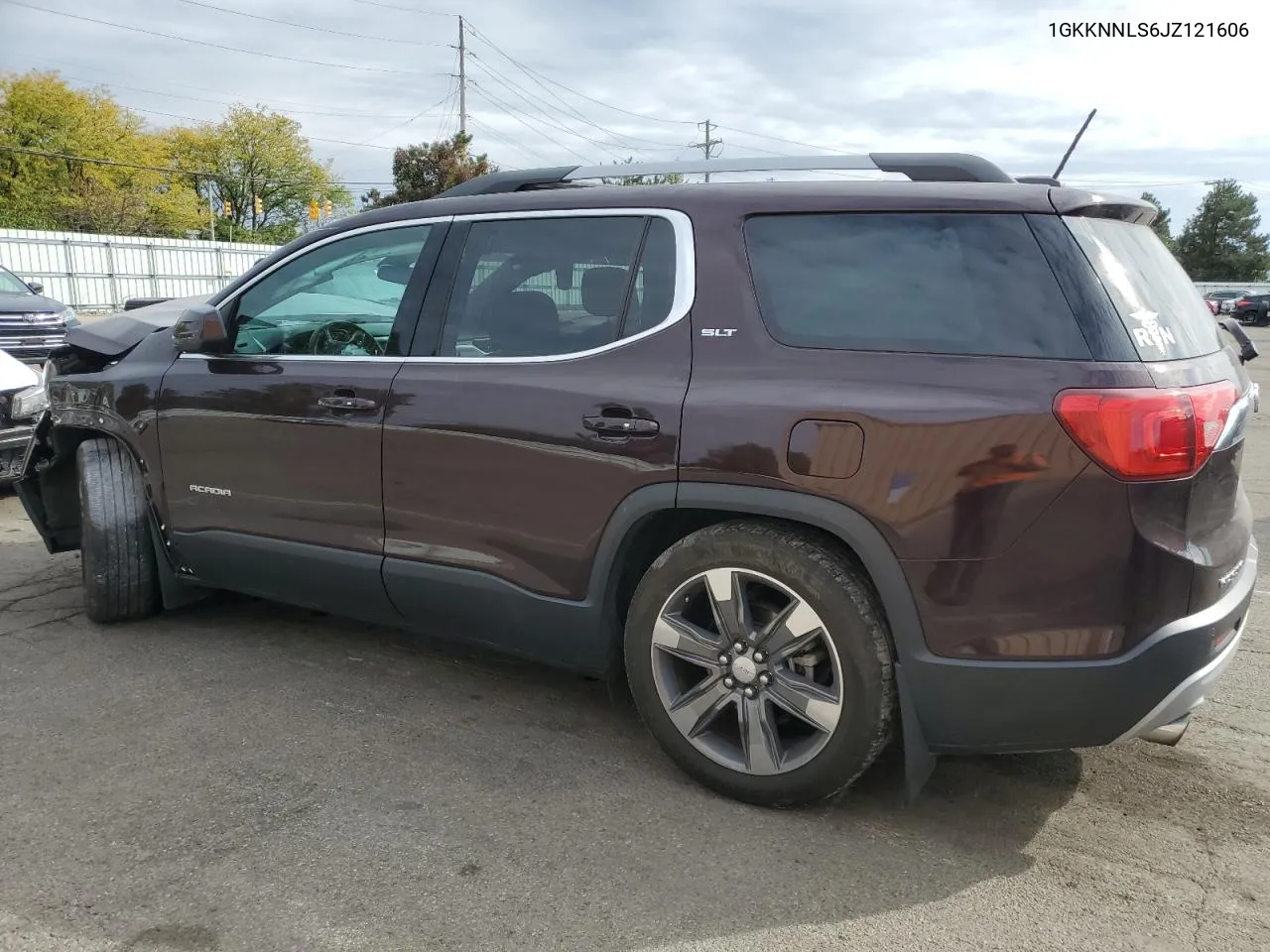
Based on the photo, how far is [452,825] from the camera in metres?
2.87

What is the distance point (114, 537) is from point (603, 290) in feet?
8.26

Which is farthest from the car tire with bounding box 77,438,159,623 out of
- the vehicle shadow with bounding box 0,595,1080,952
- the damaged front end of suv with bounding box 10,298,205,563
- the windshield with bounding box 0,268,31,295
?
the windshield with bounding box 0,268,31,295

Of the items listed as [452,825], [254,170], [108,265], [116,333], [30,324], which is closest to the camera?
[452,825]

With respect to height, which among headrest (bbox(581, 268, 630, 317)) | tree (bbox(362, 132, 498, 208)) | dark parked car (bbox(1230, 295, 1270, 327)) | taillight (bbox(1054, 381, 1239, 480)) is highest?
tree (bbox(362, 132, 498, 208))

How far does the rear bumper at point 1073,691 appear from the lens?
247cm

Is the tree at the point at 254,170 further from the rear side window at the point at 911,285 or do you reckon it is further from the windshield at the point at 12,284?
the rear side window at the point at 911,285

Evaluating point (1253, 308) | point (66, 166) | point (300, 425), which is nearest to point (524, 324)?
point (300, 425)

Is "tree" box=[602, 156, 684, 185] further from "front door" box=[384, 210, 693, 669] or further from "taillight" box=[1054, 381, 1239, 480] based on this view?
"taillight" box=[1054, 381, 1239, 480]

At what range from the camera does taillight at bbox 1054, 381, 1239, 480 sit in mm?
2395

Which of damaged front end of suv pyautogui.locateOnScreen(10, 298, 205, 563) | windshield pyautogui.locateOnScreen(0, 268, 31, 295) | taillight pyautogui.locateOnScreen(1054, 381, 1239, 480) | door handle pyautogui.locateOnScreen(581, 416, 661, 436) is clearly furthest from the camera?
windshield pyautogui.locateOnScreen(0, 268, 31, 295)

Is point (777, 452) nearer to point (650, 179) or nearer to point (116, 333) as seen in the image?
point (650, 179)

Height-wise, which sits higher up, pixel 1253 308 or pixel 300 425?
pixel 300 425

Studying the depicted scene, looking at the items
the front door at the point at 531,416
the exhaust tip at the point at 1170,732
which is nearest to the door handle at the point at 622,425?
the front door at the point at 531,416

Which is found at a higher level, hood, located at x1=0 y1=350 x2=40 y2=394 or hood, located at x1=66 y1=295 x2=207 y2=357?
hood, located at x1=66 y1=295 x2=207 y2=357
